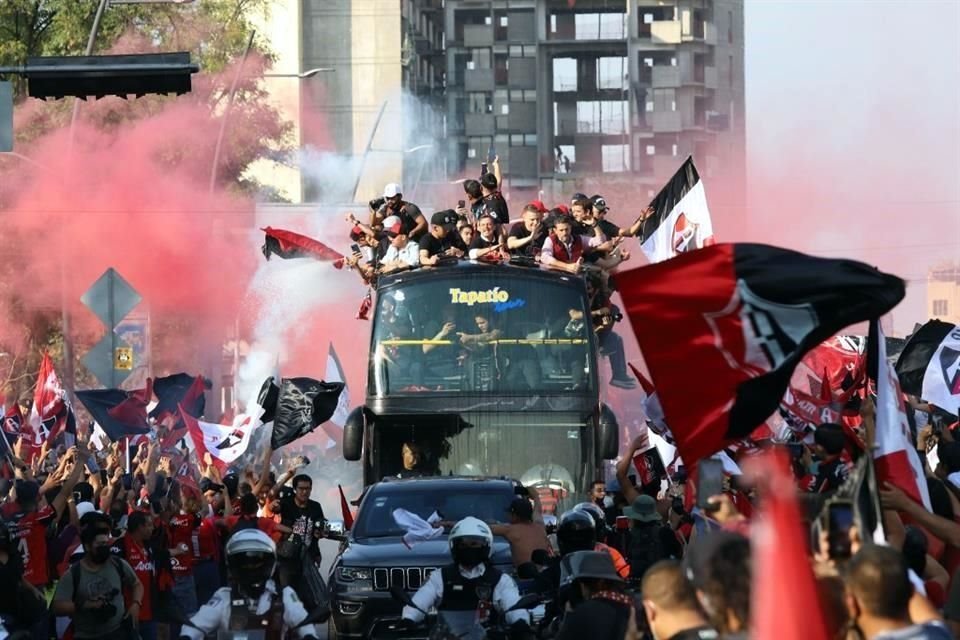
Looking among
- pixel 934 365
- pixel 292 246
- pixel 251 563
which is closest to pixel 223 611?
pixel 251 563

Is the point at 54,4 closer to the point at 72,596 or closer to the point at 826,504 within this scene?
the point at 72,596

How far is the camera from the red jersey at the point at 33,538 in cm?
1574

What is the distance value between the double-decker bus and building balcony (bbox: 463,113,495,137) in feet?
312

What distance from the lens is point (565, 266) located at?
73.3ft

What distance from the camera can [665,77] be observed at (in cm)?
11756

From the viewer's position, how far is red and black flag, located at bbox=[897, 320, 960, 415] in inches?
739

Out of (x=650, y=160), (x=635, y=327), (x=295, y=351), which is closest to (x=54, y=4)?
(x=295, y=351)

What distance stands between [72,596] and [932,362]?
848 cm

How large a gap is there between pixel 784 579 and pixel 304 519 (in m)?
12.0

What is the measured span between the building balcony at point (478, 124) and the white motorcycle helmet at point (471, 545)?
104 meters

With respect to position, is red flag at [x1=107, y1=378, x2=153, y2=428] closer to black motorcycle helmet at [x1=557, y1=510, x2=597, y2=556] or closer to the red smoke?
black motorcycle helmet at [x1=557, y1=510, x2=597, y2=556]

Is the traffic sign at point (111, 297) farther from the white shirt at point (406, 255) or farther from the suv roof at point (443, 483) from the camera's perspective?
the suv roof at point (443, 483)

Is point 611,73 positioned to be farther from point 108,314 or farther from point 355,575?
point 355,575

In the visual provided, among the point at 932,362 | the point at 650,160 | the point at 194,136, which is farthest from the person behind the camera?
the point at 650,160
